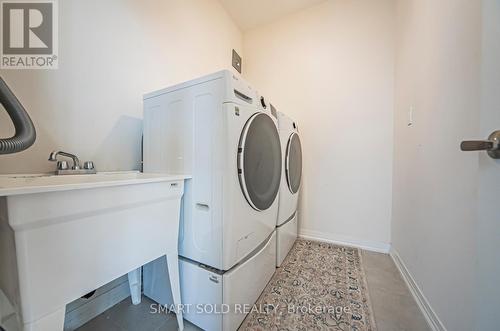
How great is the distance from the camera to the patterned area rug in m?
1.01

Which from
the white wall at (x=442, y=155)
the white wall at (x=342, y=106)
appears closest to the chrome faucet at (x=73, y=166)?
the white wall at (x=442, y=155)

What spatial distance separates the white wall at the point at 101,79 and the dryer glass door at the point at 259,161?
867 mm

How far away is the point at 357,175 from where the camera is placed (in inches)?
76.8

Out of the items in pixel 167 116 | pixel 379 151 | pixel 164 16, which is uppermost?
pixel 164 16

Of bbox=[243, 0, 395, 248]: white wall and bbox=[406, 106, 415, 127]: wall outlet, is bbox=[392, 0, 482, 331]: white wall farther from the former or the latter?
bbox=[243, 0, 395, 248]: white wall

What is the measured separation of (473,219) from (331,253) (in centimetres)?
127

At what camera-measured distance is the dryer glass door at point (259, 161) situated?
93 centimetres

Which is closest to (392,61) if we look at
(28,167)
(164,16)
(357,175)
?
(357,175)

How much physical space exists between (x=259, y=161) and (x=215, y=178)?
0.94ft

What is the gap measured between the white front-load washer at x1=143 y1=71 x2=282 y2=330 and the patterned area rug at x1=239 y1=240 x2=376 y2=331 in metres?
0.16

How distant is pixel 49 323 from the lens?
0.54m

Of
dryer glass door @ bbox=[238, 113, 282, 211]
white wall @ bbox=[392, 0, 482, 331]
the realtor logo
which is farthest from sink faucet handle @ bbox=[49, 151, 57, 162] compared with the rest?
white wall @ bbox=[392, 0, 482, 331]

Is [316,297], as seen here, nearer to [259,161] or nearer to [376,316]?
[376,316]

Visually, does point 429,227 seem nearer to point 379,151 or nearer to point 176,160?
point 379,151
